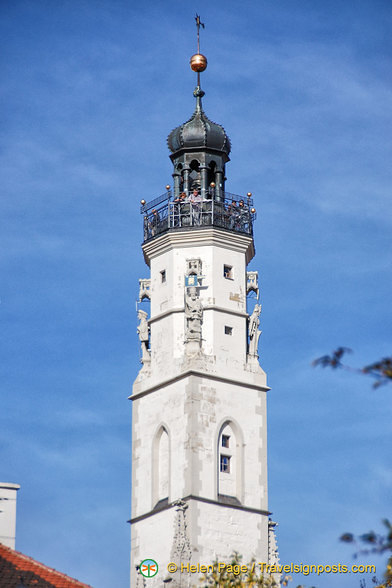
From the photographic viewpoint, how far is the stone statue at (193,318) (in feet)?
214

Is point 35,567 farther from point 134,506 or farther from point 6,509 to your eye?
point 134,506

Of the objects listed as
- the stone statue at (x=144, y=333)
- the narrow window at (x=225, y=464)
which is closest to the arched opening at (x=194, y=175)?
the stone statue at (x=144, y=333)

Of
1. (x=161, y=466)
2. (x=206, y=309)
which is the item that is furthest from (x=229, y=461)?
(x=206, y=309)

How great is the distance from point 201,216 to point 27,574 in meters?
24.3

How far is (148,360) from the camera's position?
67.2 meters

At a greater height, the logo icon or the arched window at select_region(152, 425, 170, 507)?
the arched window at select_region(152, 425, 170, 507)

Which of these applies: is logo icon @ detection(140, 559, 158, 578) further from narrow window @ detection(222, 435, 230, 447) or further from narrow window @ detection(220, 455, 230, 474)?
narrow window @ detection(222, 435, 230, 447)

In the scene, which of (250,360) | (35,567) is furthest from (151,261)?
(35,567)

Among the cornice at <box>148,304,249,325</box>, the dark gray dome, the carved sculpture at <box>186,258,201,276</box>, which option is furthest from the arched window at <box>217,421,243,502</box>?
the dark gray dome

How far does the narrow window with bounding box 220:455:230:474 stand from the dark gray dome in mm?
14306

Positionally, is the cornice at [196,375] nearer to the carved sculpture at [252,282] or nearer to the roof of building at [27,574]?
the carved sculpture at [252,282]

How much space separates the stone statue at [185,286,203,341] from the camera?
65250 mm

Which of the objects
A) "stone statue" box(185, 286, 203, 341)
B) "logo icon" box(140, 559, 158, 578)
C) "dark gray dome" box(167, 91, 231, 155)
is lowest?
"logo icon" box(140, 559, 158, 578)

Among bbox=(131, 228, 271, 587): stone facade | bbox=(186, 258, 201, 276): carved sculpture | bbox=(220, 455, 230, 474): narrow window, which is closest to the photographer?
bbox=(131, 228, 271, 587): stone facade
